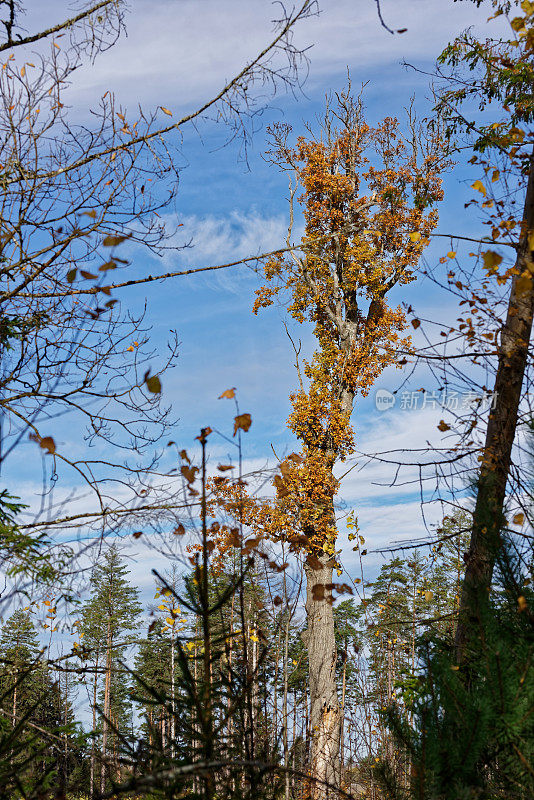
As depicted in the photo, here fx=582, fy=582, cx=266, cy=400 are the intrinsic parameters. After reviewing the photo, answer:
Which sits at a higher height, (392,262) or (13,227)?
(392,262)

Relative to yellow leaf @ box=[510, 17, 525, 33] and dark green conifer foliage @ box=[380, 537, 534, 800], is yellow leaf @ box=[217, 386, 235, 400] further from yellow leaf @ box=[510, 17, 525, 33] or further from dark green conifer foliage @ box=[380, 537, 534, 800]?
yellow leaf @ box=[510, 17, 525, 33]

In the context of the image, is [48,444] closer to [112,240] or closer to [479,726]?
[112,240]

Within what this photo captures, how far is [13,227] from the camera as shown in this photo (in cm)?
430

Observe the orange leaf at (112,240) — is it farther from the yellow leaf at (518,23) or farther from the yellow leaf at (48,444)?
the yellow leaf at (518,23)

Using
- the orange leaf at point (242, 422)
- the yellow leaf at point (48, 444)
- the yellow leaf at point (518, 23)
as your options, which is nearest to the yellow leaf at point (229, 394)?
the orange leaf at point (242, 422)

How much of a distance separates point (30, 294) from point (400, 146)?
1370cm

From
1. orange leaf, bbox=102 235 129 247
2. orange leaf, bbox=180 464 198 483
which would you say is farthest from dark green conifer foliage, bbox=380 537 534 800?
orange leaf, bbox=102 235 129 247

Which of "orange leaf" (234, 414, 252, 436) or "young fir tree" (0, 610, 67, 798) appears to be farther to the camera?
"orange leaf" (234, 414, 252, 436)

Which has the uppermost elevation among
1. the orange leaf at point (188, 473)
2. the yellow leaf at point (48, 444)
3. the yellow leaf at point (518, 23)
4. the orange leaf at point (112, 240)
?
the yellow leaf at point (518, 23)

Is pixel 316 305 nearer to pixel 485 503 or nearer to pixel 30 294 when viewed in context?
pixel 30 294

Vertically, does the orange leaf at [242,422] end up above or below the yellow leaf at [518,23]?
below

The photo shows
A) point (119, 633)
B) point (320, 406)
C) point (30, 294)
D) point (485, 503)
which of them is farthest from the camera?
point (119, 633)

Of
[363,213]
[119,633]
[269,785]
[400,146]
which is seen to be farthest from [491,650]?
[119,633]

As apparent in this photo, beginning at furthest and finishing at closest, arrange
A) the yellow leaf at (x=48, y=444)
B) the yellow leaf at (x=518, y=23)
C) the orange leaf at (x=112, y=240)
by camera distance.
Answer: the yellow leaf at (x=48, y=444) < the yellow leaf at (x=518, y=23) < the orange leaf at (x=112, y=240)
